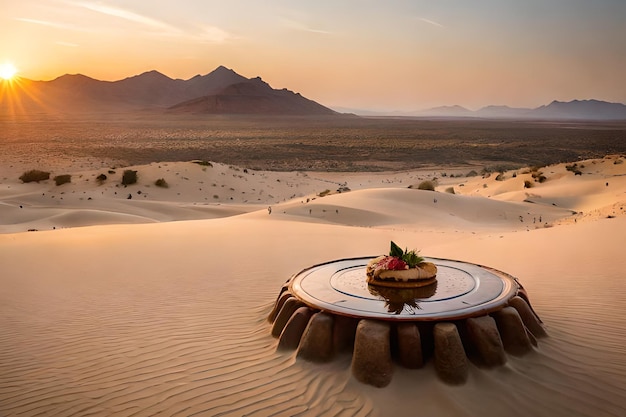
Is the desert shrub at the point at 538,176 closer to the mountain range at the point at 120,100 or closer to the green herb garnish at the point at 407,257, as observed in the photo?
the green herb garnish at the point at 407,257

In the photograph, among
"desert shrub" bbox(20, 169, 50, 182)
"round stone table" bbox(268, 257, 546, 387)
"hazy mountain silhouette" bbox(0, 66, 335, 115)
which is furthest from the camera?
"hazy mountain silhouette" bbox(0, 66, 335, 115)

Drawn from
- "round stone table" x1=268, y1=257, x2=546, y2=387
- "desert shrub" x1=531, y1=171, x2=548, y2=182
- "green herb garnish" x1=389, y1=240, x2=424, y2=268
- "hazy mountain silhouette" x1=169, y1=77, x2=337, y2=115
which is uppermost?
"hazy mountain silhouette" x1=169, y1=77, x2=337, y2=115

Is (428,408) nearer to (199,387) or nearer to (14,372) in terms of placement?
(199,387)

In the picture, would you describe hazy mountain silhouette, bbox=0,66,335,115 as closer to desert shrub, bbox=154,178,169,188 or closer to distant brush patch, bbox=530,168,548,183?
desert shrub, bbox=154,178,169,188

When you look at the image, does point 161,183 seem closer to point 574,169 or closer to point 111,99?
point 574,169

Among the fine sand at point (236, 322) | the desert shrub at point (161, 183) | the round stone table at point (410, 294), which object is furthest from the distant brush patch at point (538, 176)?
the round stone table at point (410, 294)

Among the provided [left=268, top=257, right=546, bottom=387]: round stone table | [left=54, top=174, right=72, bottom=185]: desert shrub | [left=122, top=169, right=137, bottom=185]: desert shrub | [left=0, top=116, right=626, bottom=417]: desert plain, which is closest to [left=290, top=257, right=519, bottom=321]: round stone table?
[left=268, top=257, right=546, bottom=387]: round stone table
